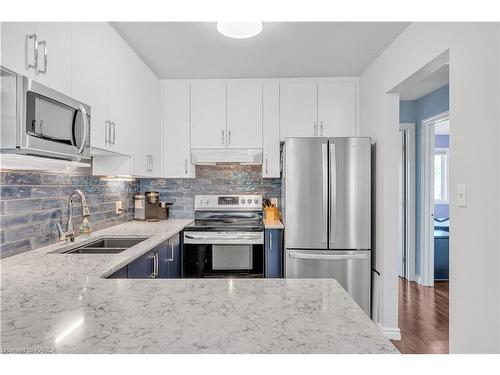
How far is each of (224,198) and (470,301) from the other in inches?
96.3

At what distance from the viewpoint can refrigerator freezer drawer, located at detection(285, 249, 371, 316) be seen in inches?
106

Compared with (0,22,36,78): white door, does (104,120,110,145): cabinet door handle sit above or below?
below

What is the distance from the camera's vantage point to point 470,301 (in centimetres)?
154

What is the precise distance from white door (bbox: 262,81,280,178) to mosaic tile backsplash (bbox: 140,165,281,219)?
0.34 metres

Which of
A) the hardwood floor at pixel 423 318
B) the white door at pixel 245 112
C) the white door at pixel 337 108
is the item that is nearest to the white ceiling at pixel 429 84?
the white door at pixel 337 108

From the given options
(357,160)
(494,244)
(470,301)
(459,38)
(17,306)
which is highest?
(459,38)

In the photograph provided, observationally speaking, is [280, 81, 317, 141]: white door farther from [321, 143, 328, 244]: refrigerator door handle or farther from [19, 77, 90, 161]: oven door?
[19, 77, 90, 161]: oven door

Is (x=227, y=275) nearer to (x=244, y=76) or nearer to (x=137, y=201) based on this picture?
(x=137, y=201)

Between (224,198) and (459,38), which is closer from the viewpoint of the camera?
(459,38)

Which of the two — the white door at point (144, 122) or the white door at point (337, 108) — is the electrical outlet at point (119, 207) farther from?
the white door at point (337, 108)

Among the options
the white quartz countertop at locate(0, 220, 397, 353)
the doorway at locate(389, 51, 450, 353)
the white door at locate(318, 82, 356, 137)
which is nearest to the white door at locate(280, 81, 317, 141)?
the white door at locate(318, 82, 356, 137)

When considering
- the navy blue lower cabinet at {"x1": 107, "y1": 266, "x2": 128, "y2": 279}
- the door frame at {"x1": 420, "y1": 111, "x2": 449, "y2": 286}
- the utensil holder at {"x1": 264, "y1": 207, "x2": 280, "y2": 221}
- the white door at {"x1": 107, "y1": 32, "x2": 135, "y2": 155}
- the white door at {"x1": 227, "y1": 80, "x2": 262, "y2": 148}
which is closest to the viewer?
the navy blue lower cabinet at {"x1": 107, "y1": 266, "x2": 128, "y2": 279}

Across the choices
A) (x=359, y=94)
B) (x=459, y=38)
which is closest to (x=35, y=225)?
(x=459, y=38)

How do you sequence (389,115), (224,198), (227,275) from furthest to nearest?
(224,198) < (227,275) < (389,115)
